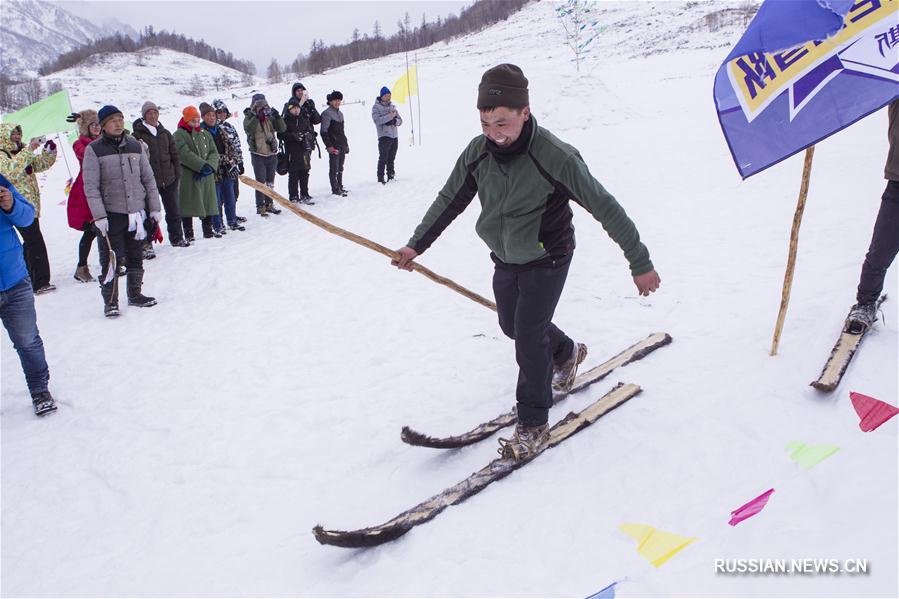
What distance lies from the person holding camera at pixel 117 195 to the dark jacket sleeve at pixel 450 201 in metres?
4.22

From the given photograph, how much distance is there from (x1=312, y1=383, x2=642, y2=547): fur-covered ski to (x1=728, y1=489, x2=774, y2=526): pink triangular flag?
1087mm

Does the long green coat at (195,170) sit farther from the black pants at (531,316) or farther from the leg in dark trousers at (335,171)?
the black pants at (531,316)

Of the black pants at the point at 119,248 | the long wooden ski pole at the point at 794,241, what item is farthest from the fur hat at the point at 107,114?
the long wooden ski pole at the point at 794,241

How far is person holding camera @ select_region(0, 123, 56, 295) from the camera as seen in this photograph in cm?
667

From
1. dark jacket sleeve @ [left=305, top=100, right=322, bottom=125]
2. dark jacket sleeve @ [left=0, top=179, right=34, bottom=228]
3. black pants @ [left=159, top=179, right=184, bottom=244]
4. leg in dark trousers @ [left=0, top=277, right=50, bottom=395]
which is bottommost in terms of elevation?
leg in dark trousers @ [left=0, top=277, right=50, bottom=395]

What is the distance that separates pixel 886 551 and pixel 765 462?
82 cm

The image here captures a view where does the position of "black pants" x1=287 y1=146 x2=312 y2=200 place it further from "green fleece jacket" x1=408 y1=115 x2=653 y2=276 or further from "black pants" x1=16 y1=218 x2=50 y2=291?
"green fleece jacket" x1=408 y1=115 x2=653 y2=276

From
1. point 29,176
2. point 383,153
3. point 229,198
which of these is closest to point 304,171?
point 229,198

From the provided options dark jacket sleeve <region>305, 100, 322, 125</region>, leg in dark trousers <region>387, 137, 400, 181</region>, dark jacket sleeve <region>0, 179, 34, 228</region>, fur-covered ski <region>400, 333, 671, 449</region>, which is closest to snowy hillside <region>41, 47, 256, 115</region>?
leg in dark trousers <region>387, 137, 400, 181</region>

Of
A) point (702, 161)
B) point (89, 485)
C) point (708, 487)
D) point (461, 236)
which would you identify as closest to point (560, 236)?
point (708, 487)

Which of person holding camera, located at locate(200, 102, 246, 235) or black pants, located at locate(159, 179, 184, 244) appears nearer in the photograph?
black pants, located at locate(159, 179, 184, 244)

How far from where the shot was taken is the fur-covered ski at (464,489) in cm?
262

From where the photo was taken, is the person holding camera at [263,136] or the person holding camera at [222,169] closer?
the person holding camera at [222,169]

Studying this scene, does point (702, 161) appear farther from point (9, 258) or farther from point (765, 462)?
point (9, 258)
